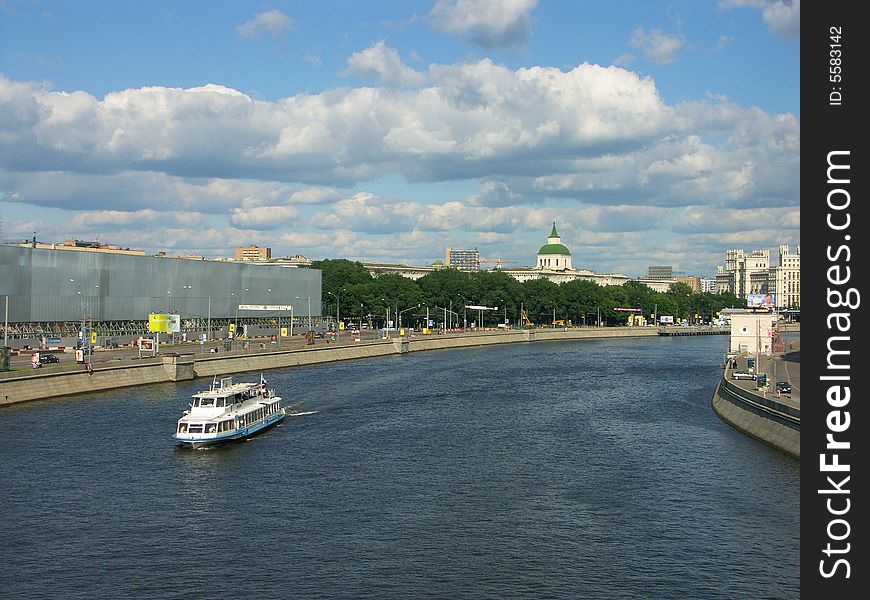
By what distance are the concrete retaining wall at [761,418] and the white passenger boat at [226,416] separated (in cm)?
3335

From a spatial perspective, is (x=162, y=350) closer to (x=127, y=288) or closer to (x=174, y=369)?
(x=127, y=288)

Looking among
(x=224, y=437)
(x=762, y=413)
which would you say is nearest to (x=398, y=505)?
(x=224, y=437)

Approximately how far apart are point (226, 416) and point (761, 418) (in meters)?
35.4

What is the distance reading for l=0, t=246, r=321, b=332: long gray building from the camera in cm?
11806

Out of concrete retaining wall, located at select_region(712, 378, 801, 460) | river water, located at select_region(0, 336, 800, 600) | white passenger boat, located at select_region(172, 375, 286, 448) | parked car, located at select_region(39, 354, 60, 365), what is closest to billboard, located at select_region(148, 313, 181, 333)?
parked car, located at select_region(39, 354, 60, 365)

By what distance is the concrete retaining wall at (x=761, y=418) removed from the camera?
5912 cm

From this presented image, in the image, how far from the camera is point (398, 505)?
4641 cm

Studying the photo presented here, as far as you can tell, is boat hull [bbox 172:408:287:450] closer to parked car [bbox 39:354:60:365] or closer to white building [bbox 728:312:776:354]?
parked car [bbox 39:354:60:365]

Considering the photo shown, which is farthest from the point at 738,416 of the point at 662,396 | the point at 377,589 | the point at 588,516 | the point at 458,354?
the point at 458,354

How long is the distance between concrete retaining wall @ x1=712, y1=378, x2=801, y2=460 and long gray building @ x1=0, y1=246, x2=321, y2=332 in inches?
3177

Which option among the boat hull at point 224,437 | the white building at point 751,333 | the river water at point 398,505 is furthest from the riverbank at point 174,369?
the white building at point 751,333

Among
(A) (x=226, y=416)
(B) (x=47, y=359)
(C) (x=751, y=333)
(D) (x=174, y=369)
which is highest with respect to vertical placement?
(C) (x=751, y=333)
